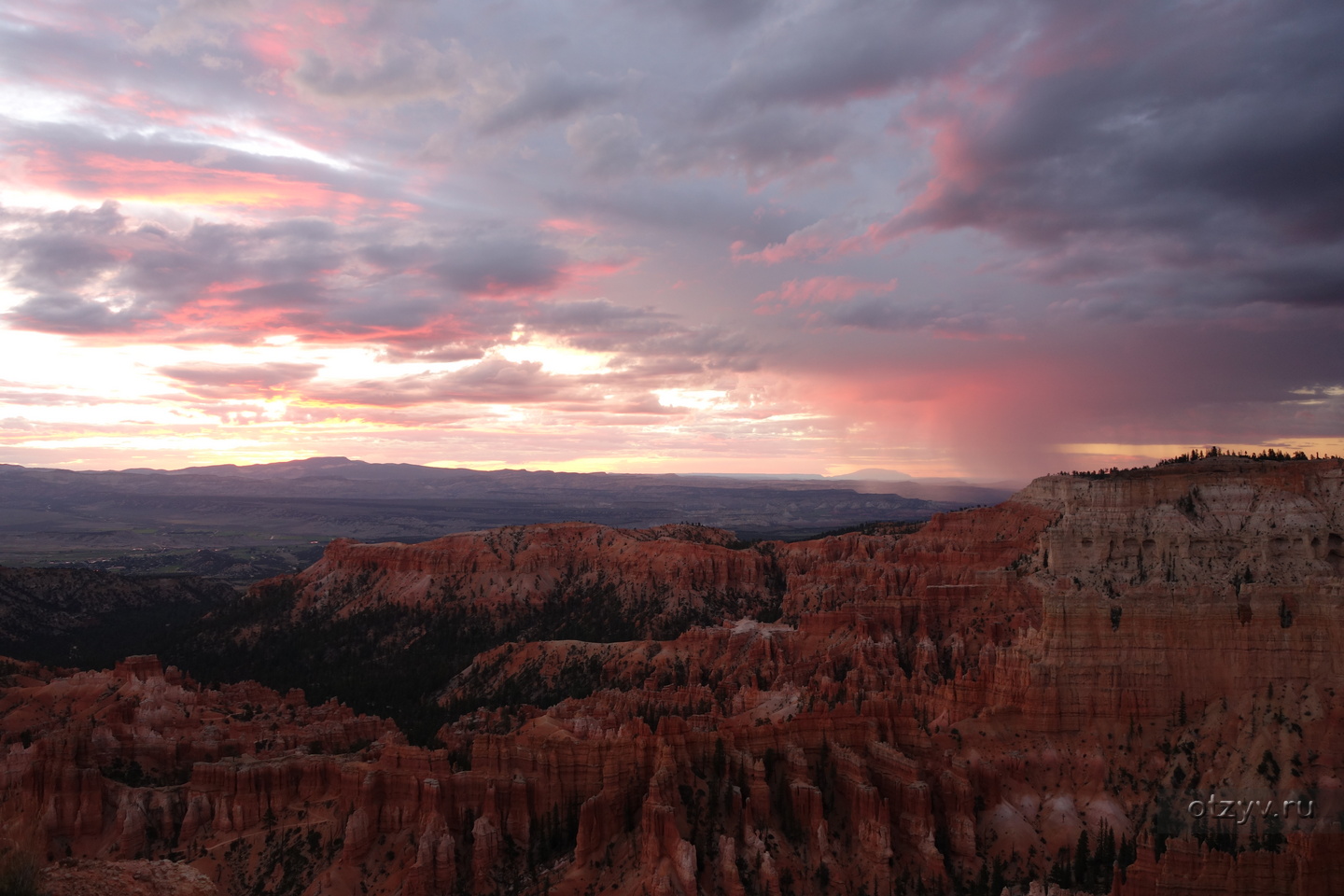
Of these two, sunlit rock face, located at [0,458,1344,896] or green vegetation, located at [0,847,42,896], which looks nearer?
green vegetation, located at [0,847,42,896]

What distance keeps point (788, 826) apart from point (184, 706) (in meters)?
47.8

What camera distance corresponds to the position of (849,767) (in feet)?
184

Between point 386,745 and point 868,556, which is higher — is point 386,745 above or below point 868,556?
below

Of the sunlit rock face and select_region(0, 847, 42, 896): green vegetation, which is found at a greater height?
select_region(0, 847, 42, 896): green vegetation

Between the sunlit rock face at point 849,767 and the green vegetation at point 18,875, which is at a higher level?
the green vegetation at point 18,875

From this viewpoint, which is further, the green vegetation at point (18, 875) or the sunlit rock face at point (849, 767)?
the sunlit rock face at point (849, 767)

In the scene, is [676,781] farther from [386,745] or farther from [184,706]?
[184,706]

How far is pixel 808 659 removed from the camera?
87.3 metres

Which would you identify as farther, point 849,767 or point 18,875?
point 849,767

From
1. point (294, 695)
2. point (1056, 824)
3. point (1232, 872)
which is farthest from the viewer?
point (294, 695)

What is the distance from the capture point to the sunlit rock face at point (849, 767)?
50.1 meters

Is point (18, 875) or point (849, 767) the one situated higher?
point (18, 875)

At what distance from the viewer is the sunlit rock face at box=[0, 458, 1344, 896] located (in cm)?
5012

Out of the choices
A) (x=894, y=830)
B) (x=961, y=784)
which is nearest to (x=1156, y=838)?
(x=961, y=784)
